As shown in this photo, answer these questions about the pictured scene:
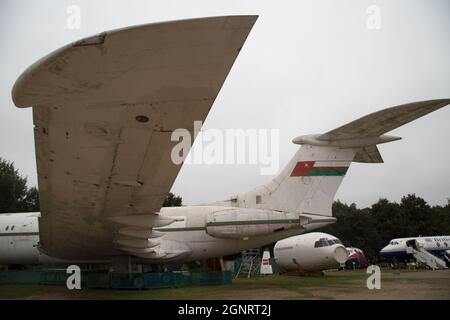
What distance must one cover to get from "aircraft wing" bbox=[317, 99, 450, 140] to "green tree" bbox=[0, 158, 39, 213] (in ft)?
83.6

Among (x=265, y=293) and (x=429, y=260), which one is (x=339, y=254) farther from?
(x=429, y=260)

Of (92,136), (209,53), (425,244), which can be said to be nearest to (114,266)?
(92,136)

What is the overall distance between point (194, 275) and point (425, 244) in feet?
78.2

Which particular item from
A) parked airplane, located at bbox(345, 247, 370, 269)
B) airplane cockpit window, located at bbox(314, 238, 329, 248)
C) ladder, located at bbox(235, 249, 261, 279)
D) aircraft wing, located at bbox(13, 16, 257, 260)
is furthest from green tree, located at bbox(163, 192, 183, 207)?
aircraft wing, located at bbox(13, 16, 257, 260)

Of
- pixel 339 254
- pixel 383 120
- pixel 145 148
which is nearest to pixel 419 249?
pixel 339 254

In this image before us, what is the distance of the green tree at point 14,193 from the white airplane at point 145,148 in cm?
2054

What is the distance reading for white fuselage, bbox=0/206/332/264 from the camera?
11.1m

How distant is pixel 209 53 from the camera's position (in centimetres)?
309

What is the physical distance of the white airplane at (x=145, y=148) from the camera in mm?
3035

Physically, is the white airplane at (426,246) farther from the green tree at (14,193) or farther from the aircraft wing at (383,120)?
Result: the green tree at (14,193)

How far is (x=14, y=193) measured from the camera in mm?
29266

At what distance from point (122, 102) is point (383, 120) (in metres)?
7.28

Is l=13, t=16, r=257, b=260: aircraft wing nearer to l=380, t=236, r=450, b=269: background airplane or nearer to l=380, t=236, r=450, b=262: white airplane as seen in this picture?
l=380, t=236, r=450, b=269: background airplane

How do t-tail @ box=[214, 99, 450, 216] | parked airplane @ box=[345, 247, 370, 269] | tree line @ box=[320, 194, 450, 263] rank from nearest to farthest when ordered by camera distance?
1. t-tail @ box=[214, 99, 450, 216]
2. parked airplane @ box=[345, 247, 370, 269]
3. tree line @ box=[320, 194, 450, 263]
